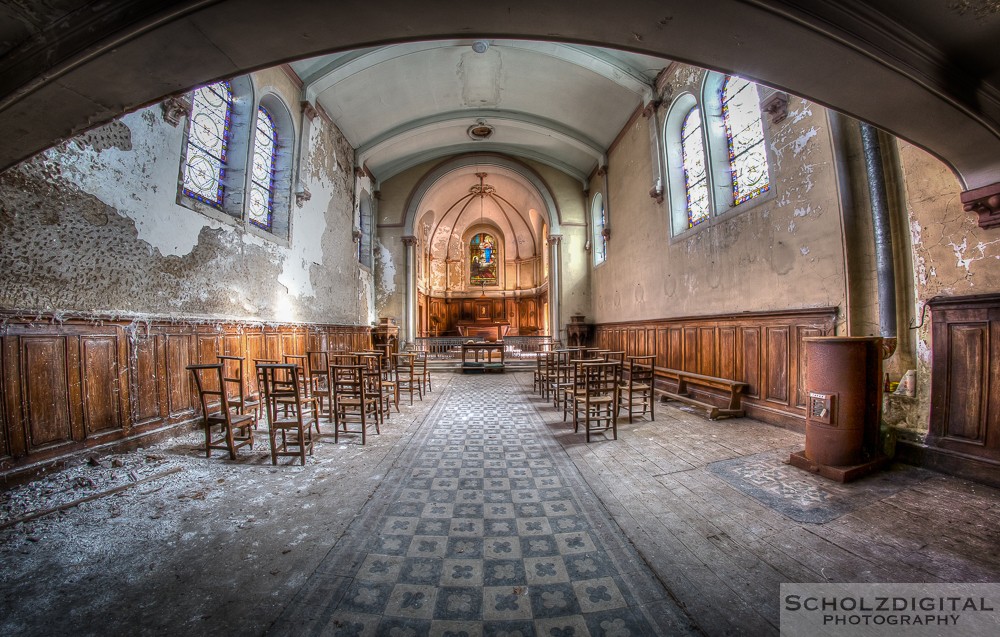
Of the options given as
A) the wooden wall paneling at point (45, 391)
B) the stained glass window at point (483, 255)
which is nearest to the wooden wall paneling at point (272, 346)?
the wooden wall paneling at point (45, 391)

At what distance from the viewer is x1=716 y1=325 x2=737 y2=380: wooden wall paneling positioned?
545 centimetres

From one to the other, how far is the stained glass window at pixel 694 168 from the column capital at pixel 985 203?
12.4 ft

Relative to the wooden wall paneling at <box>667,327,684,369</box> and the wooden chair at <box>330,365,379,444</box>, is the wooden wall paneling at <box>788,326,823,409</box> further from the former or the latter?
the wooden chair at <box>330,365,379,444</box>

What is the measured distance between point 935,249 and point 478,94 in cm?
1002

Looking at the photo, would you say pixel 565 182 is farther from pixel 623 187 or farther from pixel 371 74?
pixel 371 74

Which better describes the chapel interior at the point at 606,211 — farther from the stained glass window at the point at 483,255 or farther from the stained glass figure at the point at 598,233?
the stained glass window at the point at 483,255

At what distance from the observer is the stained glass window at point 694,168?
656cm

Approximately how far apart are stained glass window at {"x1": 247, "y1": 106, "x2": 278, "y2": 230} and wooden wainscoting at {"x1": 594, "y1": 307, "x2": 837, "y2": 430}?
333 inches

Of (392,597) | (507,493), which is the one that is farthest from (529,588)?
(507,493)

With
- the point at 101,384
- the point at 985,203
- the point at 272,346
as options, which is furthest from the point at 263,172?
the point at 985,203

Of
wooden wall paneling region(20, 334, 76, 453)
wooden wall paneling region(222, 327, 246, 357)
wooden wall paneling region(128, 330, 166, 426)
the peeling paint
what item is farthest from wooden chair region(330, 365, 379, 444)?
the peeling paint

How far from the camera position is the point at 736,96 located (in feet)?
18.9

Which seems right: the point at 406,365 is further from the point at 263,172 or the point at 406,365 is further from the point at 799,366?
the point at 799,366

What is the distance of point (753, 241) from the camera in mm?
5121
